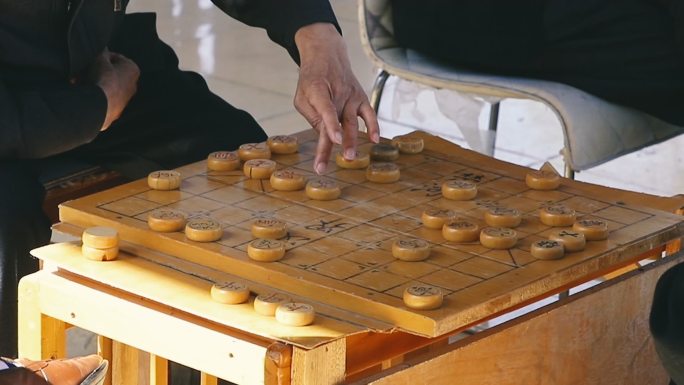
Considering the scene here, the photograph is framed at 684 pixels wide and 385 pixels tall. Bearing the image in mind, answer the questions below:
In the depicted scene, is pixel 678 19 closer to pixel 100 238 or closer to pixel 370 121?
pixel 370 121

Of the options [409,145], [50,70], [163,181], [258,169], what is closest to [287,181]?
[258,169]

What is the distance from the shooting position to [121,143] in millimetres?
2035

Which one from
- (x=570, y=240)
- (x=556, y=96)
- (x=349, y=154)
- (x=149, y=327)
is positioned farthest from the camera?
(x=556, y=96)

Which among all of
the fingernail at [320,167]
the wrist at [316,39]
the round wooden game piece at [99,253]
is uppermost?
the wrist at [316,39]

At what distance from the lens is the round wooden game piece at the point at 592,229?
1.56 m

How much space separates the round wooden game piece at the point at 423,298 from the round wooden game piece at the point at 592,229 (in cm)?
29

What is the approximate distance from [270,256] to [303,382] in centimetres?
20

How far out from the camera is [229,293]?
1.38m

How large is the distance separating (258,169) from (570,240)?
1.44ft

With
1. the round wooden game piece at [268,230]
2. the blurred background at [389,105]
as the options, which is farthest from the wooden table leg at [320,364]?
the blurred background at [389,105]

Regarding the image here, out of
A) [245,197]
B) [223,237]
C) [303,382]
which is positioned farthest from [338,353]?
[245,197]

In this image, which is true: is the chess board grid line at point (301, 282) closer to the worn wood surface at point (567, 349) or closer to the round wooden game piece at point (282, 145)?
the worn wood surface at point (567, 349)

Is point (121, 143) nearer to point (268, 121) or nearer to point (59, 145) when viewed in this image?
point (59, 145)

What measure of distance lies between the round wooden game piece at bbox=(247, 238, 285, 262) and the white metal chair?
1007mm
